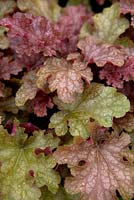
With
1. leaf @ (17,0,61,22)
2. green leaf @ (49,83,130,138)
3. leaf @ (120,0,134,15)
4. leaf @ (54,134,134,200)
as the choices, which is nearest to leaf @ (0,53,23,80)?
green leaf @ (49,83,130,138)

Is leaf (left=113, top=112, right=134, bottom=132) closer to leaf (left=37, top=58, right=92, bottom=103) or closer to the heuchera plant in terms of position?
the heuchera plant

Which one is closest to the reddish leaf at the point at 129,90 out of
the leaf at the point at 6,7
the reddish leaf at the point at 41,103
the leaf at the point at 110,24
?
the leaf at the point at 110,24

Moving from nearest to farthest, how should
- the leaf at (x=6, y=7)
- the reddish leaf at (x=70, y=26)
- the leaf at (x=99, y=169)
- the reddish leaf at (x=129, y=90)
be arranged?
the leaf at (x=99, y=169) → the reddish leaf at (x=129, y=90) → the reddish leaf at (x=70, y=26) → the leaf at (x=6, y=7)

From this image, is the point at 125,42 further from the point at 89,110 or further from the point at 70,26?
the point at 89,110

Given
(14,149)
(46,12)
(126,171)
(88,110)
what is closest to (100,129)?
(88,110)

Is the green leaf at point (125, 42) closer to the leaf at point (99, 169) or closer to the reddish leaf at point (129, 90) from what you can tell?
the reddish leaf at point (129, 90)

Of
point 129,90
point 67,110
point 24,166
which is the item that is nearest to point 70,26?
point 129,90

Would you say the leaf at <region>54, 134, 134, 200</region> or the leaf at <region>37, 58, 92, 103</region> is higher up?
the leaf at <region>37, 58, 92, 103</region>

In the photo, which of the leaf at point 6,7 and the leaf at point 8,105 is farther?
the leaf at point 6,7
